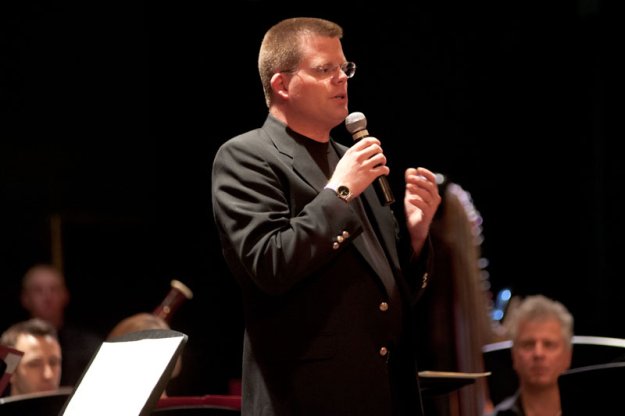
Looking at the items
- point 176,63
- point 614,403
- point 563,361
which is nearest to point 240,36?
point 176,63

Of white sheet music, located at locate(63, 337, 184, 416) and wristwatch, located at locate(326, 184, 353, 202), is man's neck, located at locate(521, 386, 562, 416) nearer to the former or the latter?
wristwatch, located at locate(326, 184, 353, 202)

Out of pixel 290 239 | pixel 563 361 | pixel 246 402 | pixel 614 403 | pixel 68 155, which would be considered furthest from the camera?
pixel 68 155

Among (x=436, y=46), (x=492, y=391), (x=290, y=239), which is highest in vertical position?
(x=436, y=46)

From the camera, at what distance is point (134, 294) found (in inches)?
254

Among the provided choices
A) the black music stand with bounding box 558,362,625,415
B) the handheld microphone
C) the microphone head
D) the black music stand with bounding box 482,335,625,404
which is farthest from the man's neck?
the microphone head

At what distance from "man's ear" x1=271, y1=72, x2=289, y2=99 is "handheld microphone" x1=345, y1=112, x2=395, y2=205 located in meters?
0.17

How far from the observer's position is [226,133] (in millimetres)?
6449

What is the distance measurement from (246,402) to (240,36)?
4.38 m

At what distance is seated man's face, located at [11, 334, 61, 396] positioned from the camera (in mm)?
4234

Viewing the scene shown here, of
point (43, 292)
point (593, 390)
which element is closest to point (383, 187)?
point (593, 390)

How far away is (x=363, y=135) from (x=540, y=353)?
197 centimetres

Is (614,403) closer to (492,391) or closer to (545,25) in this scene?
(492,391)

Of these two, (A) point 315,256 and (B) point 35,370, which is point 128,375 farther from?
(B) point 35,370

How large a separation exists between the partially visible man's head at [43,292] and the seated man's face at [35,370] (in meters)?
1.52
